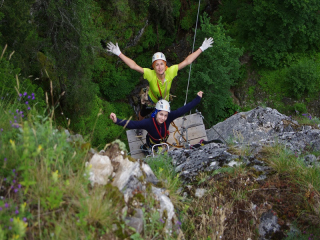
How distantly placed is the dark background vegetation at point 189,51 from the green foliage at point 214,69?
45 millimetres

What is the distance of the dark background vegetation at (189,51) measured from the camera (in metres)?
6.69

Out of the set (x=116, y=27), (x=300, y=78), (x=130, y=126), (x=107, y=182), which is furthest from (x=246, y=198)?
(x=300, y=78)

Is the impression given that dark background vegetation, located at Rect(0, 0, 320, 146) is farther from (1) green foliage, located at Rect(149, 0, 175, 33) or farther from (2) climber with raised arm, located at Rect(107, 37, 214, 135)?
(2) climber with raised arm, located at Rect(107, 37, 214, 135)

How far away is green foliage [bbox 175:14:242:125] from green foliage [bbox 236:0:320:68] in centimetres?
320

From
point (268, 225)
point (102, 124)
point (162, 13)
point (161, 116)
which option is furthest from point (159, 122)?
point (162, 13)

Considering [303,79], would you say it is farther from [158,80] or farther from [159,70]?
[159,70]

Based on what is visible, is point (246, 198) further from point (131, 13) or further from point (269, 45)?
point (269, 45)

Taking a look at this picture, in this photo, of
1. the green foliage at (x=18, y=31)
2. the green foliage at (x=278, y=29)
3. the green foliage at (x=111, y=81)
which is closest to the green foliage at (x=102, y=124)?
the green foliage at (x=111, y=81)

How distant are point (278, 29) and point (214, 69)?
5003 mm

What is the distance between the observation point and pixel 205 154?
4355 millimetres

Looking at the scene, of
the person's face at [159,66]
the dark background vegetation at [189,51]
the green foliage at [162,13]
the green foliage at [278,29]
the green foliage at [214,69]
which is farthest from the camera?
the green foliage at [278,29]

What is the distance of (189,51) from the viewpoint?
1603 cm

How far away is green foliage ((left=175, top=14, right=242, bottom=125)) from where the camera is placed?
11602 mm

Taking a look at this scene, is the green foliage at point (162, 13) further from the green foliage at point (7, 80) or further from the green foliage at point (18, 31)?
the green foliage at point (7, 80)
